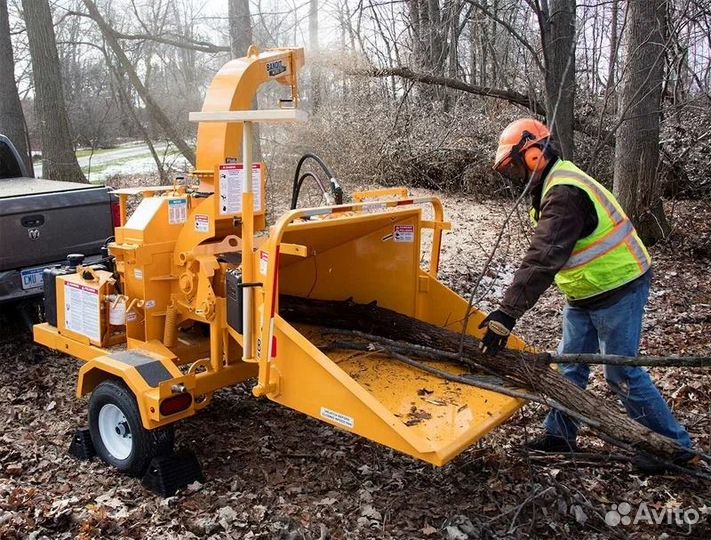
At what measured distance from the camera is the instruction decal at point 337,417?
3302 millimetres

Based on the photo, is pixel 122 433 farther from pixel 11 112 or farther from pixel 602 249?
pixel 11 112

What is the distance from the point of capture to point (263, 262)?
140 inches

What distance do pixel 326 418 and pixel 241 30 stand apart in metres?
9.69

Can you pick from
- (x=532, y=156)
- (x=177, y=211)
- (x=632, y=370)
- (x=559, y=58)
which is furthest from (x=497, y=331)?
(x=559, y=58)

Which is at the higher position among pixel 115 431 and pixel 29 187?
pixel 29 187

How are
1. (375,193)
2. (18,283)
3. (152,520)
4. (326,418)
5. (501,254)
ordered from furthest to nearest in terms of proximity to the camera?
(501,254)
(18,283)
(375,193)
(152,520)
(326,418)

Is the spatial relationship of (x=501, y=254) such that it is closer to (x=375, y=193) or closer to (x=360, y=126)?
(x=375, y=193)

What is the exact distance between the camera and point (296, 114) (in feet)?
11.5

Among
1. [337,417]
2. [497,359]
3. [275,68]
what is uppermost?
[275,68]

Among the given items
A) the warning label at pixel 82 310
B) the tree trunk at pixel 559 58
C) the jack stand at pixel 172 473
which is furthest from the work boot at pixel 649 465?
the tree trunk at pixel 559 58

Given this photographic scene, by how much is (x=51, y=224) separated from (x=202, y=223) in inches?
90.8

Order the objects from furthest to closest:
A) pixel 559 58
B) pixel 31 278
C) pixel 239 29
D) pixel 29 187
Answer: pixel 239 29 → pixel 559 58 → pixel 29 187 → pixel 31 278

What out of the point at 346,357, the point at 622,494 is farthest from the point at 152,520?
the point at 622,494

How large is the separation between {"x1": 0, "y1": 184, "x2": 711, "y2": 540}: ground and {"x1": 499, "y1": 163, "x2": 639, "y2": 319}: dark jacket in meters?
0.69
